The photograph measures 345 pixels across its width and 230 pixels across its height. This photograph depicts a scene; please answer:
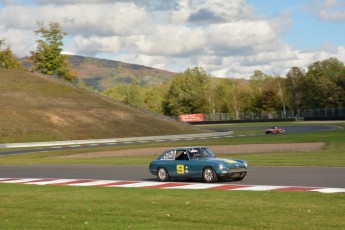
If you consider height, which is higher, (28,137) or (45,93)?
(45,93)

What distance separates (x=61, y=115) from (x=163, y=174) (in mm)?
69995

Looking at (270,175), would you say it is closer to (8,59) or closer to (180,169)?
(180,169)

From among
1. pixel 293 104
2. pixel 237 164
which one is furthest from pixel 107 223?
pixel 293 104

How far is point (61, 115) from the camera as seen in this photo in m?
92.1

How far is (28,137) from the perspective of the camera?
80750 mm

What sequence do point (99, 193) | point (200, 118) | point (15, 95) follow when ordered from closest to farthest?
point (99, 193) < point (15, 95) < point (200, 118)

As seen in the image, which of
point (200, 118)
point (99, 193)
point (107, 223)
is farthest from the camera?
point (200, 118)

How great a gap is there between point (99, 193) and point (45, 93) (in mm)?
85348

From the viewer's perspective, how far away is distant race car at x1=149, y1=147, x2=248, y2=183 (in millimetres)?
22000

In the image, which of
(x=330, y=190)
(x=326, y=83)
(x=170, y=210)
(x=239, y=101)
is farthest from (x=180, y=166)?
(x=239, y=101)

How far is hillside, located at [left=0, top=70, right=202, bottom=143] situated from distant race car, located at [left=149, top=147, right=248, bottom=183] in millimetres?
57285

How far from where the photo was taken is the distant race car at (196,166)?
866 inches

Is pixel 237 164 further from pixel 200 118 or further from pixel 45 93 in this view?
pixel 200 118

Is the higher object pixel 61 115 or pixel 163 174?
pixel 61 115
